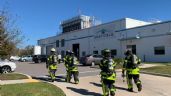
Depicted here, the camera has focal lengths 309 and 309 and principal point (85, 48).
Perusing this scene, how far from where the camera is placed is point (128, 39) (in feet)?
141

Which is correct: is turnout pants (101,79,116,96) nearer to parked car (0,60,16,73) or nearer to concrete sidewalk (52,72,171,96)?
concrete sidewalk (52,72,171,96)

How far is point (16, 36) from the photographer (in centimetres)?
2009

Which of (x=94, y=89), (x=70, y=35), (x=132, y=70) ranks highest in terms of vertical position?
(x=70, y=35)

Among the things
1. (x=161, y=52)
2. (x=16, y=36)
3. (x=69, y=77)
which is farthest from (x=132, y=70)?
(x=161, y=52)

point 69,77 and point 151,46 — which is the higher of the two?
point 151,46

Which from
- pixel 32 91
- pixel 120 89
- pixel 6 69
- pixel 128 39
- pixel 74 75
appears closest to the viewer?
pixel 32 91

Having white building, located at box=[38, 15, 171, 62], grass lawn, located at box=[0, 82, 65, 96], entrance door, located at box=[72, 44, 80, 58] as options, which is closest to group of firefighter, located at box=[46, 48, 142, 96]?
grass lawn, located at box=[0, 82, 65, 96]

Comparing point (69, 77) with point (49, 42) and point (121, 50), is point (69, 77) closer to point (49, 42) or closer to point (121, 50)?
point (121, 50)

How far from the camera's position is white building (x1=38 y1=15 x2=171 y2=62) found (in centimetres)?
3759

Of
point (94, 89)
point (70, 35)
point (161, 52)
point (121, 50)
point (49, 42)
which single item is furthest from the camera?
point (49, 42)

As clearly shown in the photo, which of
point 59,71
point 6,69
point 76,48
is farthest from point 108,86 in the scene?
point 76,48

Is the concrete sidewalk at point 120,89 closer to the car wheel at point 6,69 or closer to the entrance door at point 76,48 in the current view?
the car wheel at point 6,69

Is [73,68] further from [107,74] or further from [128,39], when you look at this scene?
[128,39]

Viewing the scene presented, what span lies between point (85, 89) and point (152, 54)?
2699 cm
